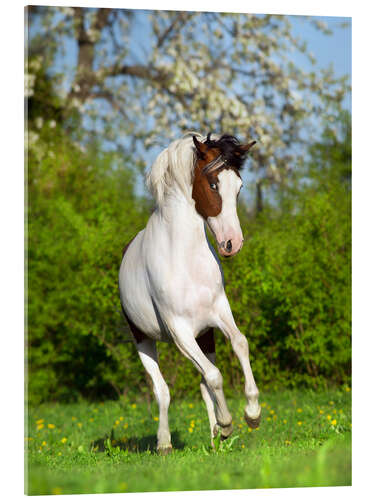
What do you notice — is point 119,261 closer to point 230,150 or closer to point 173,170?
point 173,170

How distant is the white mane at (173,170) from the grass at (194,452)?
5.36 ft

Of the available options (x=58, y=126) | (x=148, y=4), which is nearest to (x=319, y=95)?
(x=58, y=126)

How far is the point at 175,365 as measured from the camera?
8578mm

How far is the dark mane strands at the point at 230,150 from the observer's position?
13.8ft

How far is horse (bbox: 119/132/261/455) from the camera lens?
4.19 m

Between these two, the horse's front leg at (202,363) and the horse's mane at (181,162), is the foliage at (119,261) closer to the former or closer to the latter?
the horse's mane at (181,162)

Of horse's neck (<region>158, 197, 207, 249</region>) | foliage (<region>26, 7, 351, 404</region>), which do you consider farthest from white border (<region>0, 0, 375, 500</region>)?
foliage (<region>26, 7, 351, 404</region>)

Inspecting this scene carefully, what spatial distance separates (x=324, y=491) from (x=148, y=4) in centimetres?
407

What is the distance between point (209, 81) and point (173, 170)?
7.25 m

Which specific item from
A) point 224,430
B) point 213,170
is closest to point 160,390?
point 224,430

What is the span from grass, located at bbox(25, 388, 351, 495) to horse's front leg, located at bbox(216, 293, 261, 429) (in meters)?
0.30

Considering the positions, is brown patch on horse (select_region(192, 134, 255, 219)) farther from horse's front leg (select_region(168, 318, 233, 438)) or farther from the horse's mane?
horse's front leg (select_region(168, 318, 233, 438))

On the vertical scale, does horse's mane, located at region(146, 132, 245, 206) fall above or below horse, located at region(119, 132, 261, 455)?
above
